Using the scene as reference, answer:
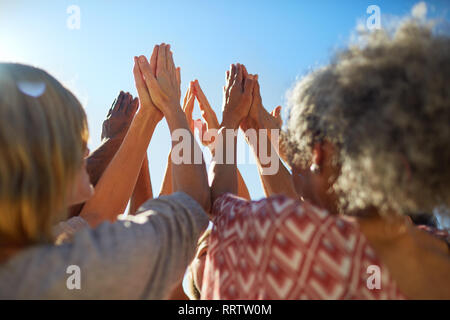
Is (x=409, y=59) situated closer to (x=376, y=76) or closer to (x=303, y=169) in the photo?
(x=376, y=76)

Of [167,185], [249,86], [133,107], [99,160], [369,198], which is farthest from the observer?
[133,107]

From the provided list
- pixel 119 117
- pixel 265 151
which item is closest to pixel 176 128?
pixel 265 151

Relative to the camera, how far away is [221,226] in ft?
3.99

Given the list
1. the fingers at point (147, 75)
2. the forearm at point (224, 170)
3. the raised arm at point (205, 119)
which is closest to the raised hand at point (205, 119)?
the raised arm at point (205, 119)

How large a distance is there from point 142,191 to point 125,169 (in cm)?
53

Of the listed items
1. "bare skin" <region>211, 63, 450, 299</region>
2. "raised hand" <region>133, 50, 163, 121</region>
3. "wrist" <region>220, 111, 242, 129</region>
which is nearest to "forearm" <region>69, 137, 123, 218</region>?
"raised hand" <region>133, 50, 163, 121</region>

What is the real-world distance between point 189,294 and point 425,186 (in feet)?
5.23

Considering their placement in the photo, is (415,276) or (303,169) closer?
(415,276)

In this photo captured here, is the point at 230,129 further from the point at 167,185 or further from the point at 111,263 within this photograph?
the point at 111,263

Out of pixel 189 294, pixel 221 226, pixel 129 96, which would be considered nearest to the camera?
pixel 221 226

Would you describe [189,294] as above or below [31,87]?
below

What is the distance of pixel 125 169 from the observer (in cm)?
201

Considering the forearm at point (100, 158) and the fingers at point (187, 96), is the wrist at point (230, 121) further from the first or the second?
the fingers at point (187, 96)

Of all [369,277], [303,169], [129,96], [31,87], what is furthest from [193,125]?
[369,277]
